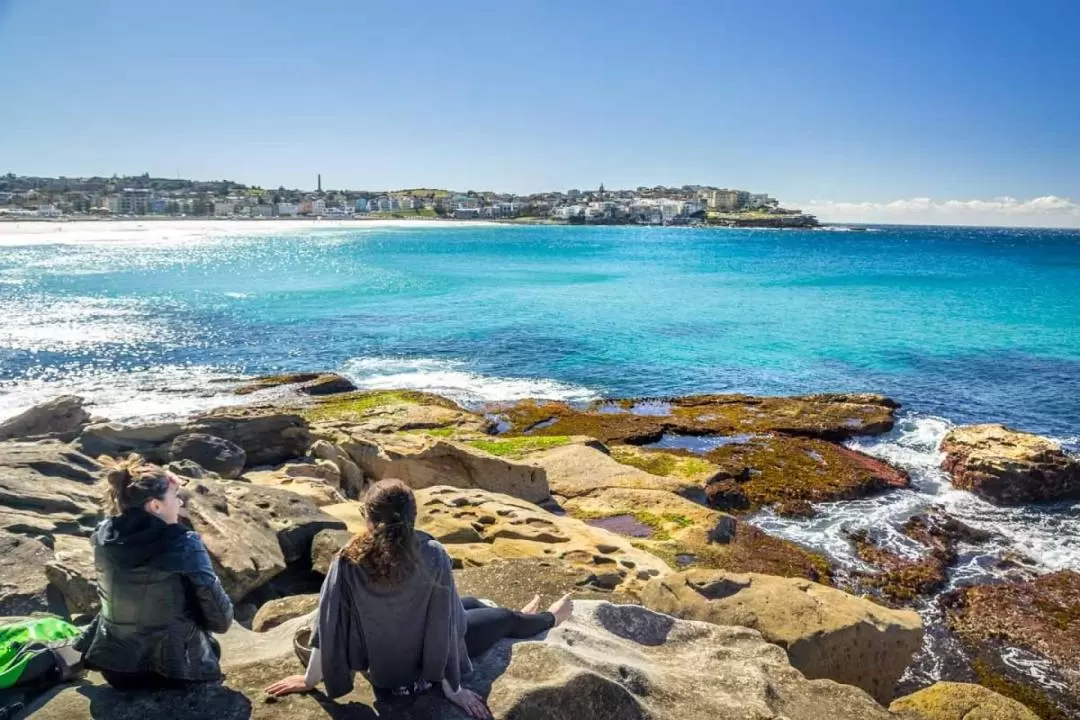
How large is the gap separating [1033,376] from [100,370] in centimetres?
4547

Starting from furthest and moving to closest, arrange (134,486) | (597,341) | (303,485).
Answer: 1. (597,341)
2. (303,485)
3. (134,486)

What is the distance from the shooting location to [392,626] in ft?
18.0

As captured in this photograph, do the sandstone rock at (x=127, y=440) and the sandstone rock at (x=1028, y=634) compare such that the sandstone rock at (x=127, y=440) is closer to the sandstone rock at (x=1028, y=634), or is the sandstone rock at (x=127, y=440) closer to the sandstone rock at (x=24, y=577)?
the sandstone rock at (x=24, y=577)

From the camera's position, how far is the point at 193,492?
33.4 feet

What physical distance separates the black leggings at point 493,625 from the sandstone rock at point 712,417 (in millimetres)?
17755

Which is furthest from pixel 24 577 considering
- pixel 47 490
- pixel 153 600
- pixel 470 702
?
pixel 470 702

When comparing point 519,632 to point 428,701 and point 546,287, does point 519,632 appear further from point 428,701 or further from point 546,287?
point 546,287

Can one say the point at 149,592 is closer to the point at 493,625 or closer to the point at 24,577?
the point at 493,625

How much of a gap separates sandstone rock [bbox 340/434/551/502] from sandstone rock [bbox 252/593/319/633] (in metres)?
9.13

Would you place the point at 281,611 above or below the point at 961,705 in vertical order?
above

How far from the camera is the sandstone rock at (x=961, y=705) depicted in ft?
25.5

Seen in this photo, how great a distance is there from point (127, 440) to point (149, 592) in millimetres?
13325

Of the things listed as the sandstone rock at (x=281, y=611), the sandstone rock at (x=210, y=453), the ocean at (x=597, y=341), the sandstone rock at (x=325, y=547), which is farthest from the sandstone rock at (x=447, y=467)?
the sandstone rock at (x=281, y=611)

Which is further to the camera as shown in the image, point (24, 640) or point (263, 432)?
point (263, 432)
